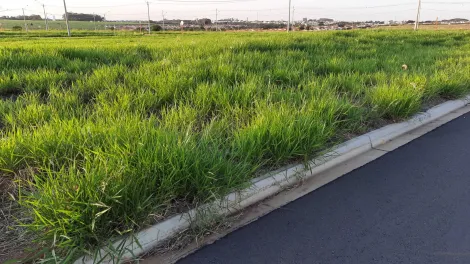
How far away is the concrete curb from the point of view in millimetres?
2311

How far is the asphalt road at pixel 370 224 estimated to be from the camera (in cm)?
236

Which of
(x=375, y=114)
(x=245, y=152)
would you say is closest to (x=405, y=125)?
(x=375, y=114)

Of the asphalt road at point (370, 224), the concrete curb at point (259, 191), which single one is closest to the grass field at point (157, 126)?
the concrete curb at point (259, 191)

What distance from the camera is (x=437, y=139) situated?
15.1 feet

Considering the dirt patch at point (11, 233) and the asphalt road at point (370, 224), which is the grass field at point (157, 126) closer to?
the dirt patch at point (11, 233)

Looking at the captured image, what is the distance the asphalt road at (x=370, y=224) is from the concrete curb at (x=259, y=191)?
235 millimetres

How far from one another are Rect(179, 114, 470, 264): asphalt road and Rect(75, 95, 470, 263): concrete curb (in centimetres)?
23

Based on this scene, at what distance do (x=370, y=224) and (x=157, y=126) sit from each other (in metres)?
2.25

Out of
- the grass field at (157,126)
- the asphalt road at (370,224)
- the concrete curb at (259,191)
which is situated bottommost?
the asphalt road at (370,224)

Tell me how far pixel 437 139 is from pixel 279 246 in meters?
3.26

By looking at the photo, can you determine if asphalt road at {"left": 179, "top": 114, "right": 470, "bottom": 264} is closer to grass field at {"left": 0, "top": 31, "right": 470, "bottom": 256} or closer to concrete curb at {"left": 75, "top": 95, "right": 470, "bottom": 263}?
concrete curb at {"left": 75, "top": 95, "right": 470, "bottom": 263}

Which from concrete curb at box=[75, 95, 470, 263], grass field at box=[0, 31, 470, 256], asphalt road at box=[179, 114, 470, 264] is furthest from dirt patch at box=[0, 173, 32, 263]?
asphalt road at box=[179, 114, 470, 264]

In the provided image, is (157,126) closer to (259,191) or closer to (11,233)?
(259,191)

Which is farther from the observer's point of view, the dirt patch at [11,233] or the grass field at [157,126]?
the grass field at [157,126]
